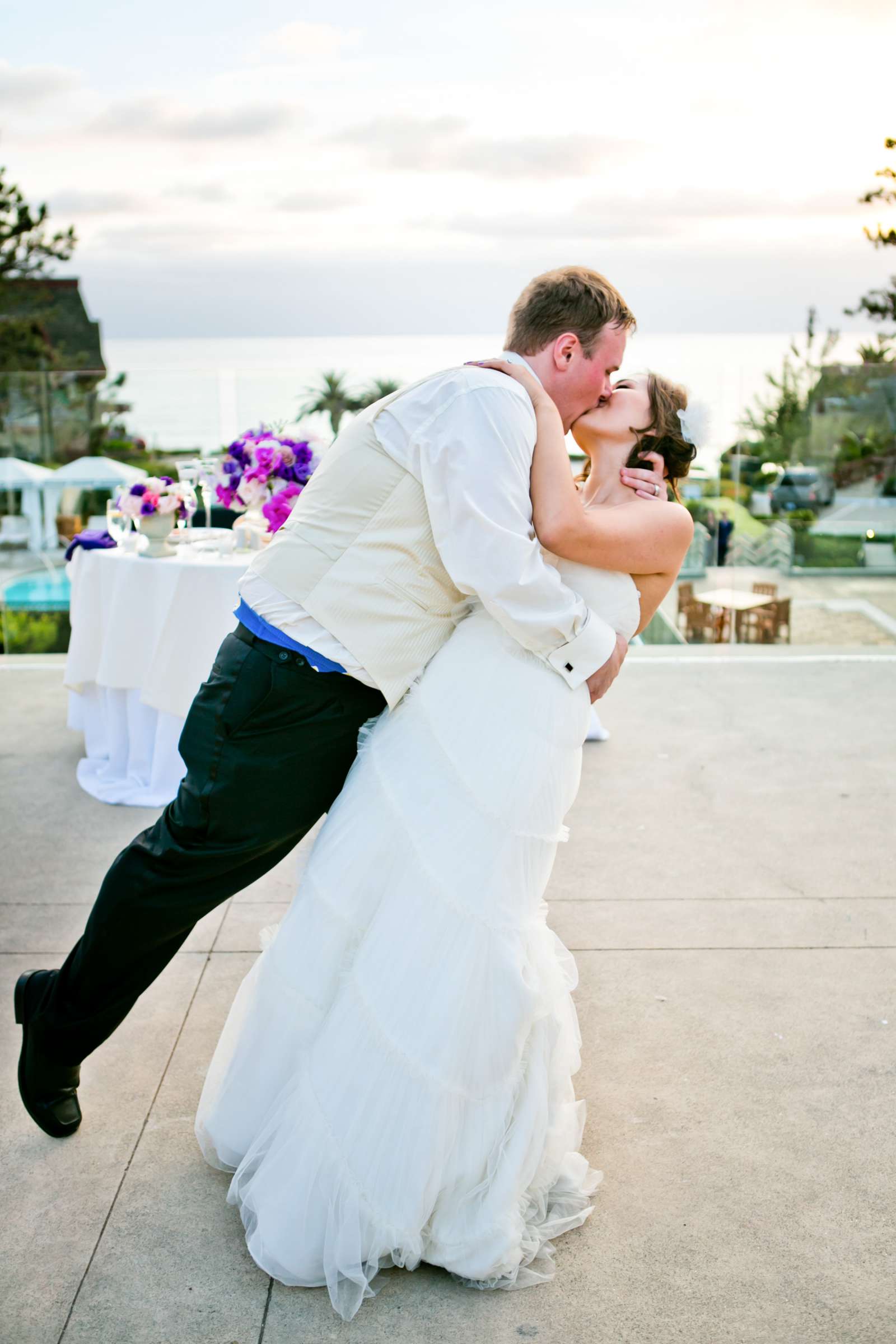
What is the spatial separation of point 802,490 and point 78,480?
5.27 m

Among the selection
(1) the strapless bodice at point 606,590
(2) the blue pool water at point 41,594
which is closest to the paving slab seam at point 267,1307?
(1) the strapless bodice at point 606,590

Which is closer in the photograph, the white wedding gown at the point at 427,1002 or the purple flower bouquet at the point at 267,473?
the white wedding gown at the point at 427,1002

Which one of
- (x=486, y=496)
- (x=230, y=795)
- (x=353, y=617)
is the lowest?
(x=230, y=795)

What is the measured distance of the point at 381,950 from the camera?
2.02 meters

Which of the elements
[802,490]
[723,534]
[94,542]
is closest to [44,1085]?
[94,542]

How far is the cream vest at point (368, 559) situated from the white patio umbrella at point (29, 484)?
6414mm

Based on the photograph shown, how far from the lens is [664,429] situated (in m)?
2.37

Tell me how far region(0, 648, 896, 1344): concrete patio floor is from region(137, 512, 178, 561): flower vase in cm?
111

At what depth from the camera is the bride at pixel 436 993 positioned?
1994mm

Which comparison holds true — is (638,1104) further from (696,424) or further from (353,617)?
(696,424)

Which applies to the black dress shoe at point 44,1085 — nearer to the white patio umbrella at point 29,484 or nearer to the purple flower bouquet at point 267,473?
the purple flower bouquet at point 267,473

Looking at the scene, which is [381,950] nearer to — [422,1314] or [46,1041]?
[422,1314]

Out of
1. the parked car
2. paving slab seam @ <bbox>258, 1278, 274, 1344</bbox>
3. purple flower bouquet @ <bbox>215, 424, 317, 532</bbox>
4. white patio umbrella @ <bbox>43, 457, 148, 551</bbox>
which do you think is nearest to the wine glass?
purple flower bouquet @ <bbox>215, 424, 317, 532</bbox>

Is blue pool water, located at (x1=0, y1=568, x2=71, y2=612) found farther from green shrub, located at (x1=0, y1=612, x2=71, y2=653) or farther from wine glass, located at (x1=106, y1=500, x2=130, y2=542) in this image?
wine glass, located at (x1=106, y1=500, x2=130, y2=542)
